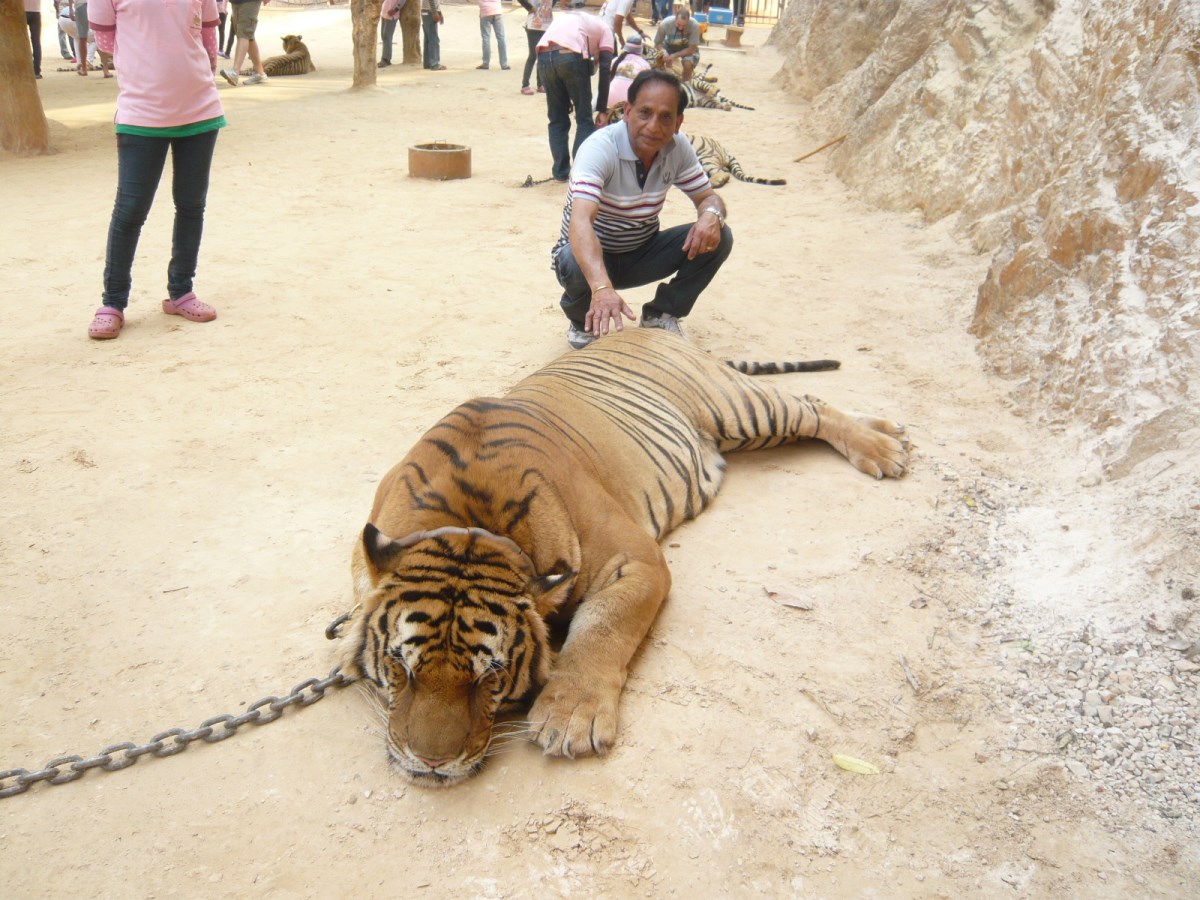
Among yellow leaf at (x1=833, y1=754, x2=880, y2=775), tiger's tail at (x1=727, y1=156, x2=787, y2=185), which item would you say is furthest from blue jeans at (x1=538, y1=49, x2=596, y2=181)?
yellow leaf at (x1=833, y1=754, x2=880, y2=775)

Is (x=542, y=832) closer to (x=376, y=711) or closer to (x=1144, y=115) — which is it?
(x=376, y=711)

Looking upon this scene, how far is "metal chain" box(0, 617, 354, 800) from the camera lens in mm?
2285

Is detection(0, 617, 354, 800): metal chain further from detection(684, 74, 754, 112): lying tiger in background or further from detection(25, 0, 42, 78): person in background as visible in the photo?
detection(25, 0, 42, 78): person in background

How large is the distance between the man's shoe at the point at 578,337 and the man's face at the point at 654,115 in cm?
110

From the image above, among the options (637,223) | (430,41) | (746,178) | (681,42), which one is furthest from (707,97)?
(637,223)

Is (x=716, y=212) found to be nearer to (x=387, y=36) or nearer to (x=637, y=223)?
(x=637, y=223)

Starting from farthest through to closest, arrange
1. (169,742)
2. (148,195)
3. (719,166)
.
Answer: (719,166), (148,195), (169,742)

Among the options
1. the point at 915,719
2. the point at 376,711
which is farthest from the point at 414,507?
the point at 915,719

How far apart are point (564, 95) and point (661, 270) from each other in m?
4.68

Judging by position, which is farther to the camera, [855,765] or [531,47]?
[531,47]

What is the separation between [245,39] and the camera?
47.6ft

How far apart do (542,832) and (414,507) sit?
942 millimetres

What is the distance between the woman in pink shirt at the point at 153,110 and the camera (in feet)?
15.4

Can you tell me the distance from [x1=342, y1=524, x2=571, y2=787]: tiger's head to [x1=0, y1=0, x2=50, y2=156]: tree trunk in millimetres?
9087
